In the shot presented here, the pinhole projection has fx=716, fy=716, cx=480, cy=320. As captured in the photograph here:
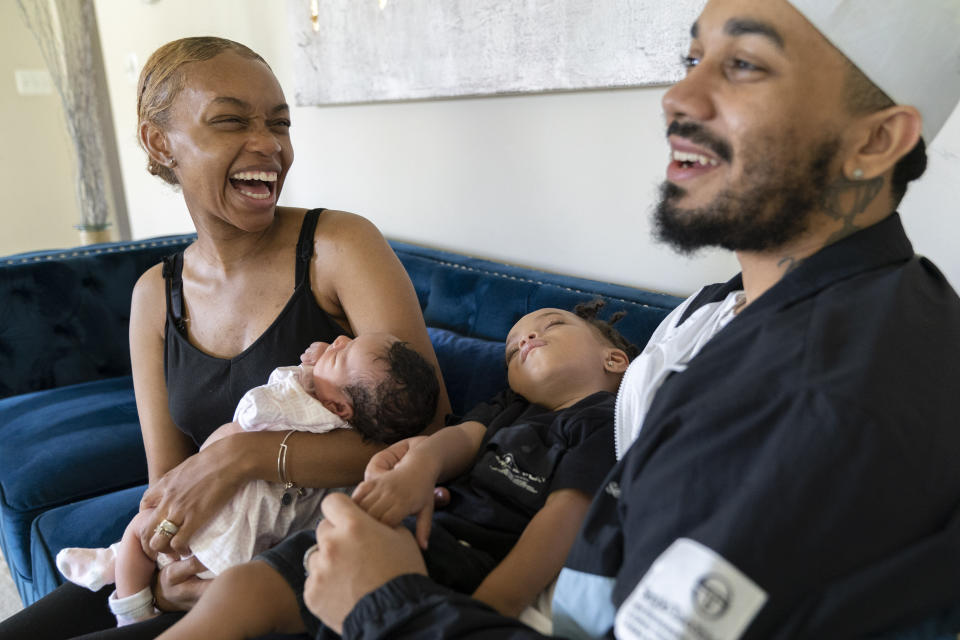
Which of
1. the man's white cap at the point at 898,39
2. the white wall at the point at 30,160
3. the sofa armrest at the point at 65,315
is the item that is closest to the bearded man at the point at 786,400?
the man's white cap at the point at 898,39

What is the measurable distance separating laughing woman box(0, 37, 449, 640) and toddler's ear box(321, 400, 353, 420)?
1.6 inches

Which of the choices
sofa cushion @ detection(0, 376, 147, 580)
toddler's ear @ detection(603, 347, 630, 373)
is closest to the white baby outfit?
toddler's ear @ detection(603, 347, 630, 373)

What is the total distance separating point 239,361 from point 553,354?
28.0 inches

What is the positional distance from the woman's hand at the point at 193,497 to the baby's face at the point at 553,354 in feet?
1.89

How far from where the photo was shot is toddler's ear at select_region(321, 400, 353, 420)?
1403 millimetres

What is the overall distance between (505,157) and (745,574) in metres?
1.82

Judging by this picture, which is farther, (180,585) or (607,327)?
(607,327)

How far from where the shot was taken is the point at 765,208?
34.1 inches

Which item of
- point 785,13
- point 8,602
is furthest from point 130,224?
point 785,13

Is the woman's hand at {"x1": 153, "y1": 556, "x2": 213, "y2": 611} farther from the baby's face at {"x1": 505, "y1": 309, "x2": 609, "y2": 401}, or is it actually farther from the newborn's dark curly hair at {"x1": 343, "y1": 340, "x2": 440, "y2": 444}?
the baby's face at {"x1": 505, "y1": 309, "x2": 609, "y2": 401}

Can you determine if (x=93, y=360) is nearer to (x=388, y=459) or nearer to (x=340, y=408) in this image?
(x=340, y=408)

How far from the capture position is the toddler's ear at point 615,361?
4.67 feet

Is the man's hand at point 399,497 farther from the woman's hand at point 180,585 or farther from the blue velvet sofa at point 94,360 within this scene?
→ the blue velvet sofa at point 94,360

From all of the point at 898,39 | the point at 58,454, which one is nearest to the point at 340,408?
the point at 898,39
